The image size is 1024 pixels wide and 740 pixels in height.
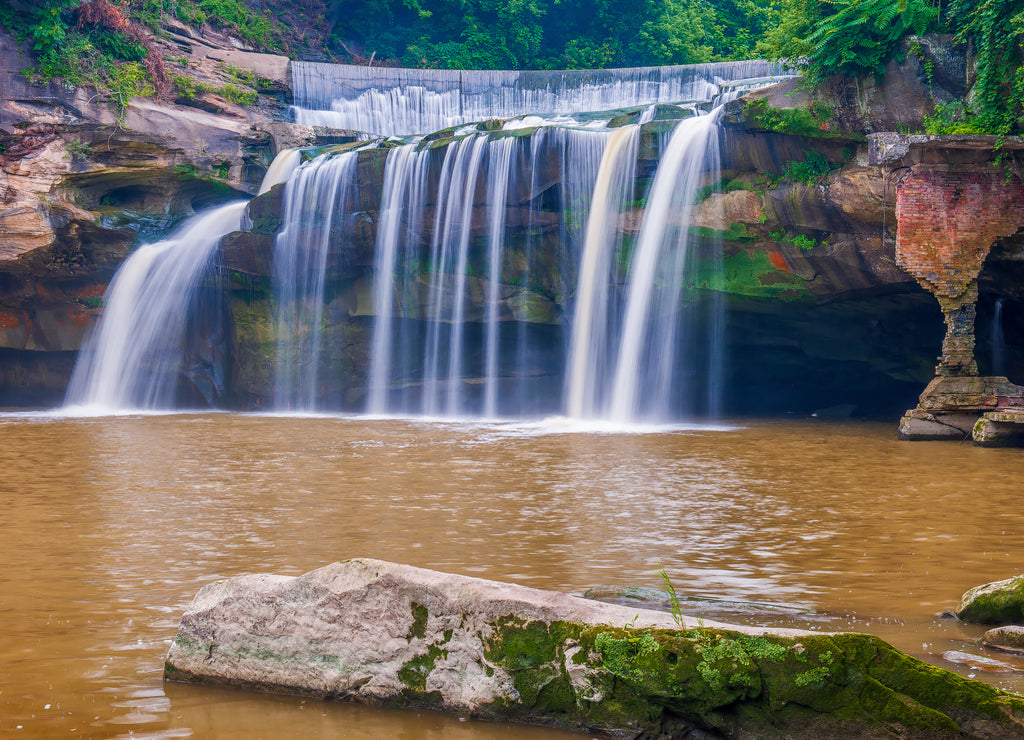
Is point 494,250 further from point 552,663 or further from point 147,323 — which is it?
point 552,663

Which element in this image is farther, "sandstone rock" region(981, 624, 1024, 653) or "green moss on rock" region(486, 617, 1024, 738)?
"sandstone rock" region(981, 624, 1024, 653)

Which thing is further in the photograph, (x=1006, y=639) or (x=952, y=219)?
(x=952, y=219)

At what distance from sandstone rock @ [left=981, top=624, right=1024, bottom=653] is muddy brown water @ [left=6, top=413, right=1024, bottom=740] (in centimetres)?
18

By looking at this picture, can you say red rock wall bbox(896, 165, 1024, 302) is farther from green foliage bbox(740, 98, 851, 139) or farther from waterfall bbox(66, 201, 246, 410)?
waterfall bbox(66, 201, 246, 410)

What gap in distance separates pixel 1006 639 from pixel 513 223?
618 inches

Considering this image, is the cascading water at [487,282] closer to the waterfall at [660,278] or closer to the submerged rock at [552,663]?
the waterfall at [660,278]

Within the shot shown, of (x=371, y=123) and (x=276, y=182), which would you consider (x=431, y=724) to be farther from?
(x=371, y=123)

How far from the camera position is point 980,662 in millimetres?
3904

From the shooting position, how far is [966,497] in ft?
27.9

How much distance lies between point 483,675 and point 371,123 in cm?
2591

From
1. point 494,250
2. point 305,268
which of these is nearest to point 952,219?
point 494,250

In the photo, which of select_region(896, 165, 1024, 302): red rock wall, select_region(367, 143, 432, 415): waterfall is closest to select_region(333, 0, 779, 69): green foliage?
select_region(367, 143, 432, 415): waterfall

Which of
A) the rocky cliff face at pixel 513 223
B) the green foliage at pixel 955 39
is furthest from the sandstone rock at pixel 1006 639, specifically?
the rocky cliff face at pixel 513 223

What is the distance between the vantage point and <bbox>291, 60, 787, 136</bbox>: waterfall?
1046 inches
